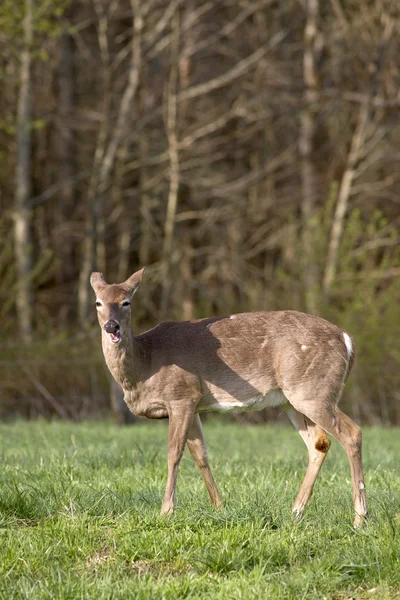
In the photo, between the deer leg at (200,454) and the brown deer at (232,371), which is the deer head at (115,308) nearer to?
the brown deer at (232,371)

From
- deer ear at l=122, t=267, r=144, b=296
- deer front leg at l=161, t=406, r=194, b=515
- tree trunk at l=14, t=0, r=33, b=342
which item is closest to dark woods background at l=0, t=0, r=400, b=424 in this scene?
tree trunk at l=14, t=0, r=33, b=342

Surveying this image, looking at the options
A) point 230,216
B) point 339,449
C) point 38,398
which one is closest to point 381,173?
point 230,216

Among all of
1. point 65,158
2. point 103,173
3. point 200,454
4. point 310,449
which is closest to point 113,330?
point 200,454

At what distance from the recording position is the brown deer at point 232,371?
5.93 m

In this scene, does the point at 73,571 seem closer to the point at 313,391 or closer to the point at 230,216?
the point at 313,391

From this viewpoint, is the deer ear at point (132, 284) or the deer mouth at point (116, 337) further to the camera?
the deer ear at point (132, 284)

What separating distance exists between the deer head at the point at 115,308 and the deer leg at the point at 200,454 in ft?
2.43

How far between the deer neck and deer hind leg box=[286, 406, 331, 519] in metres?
0.99

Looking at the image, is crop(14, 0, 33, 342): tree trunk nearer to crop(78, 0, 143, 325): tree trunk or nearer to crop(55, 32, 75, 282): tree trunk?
crop(78, 0, 143, 325): tree trunk

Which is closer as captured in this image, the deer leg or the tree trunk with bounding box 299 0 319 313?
the deer leg

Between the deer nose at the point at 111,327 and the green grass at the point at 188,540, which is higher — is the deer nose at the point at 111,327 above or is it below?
above

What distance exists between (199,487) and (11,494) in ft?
5.11

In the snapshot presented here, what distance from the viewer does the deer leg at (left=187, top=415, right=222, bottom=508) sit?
19.5 ft

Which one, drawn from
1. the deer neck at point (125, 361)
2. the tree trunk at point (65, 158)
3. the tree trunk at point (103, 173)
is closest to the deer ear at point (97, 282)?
the deer neck at point (125, 361)
